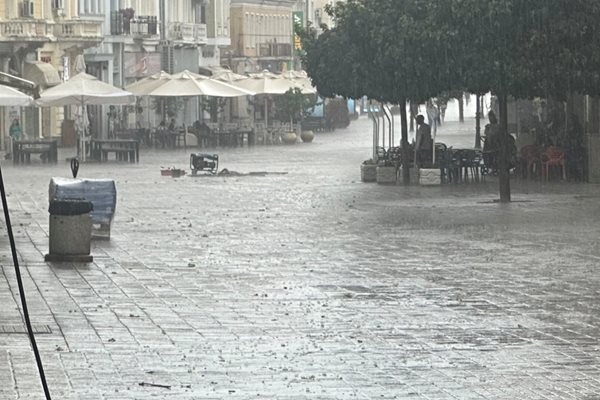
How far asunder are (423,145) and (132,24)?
41205mm

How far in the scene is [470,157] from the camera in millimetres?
38719

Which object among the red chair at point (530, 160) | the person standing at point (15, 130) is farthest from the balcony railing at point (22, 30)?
the red chair at point (530, 160)

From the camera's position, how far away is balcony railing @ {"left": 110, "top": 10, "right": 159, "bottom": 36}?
76.8 metres

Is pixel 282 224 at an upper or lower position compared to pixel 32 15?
lower

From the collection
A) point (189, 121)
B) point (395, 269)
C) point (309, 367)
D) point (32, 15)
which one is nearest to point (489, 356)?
point (309, 367)

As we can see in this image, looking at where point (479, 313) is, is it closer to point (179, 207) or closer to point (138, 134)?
point (179, 207)

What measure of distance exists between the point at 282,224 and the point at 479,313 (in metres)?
11.4

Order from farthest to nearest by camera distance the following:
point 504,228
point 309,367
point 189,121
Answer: point 189,121, point 504,228, point 309,367

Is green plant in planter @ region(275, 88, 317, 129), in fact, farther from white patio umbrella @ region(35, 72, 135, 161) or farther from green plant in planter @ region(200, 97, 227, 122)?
white patio umbrella @ region(35, 72, 135, 161)

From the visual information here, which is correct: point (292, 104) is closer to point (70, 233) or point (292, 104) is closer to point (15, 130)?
point (15, 130)

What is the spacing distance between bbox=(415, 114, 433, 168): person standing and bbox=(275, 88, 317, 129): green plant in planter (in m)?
31.8

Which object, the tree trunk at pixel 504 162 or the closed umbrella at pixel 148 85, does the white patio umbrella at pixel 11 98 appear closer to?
the closed umbrella at pixel 148 85

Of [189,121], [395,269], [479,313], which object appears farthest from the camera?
[189,121]

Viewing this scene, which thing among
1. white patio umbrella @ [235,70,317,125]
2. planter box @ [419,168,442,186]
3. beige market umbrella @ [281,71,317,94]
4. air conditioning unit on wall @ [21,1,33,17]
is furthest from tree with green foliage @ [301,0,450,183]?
beige market umbrella @ [281,71,317,94]
